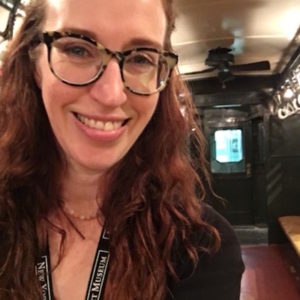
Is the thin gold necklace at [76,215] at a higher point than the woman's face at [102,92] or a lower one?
lower

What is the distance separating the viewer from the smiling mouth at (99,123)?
0.84m

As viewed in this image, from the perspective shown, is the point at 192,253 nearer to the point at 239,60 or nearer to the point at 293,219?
the point at 239,60

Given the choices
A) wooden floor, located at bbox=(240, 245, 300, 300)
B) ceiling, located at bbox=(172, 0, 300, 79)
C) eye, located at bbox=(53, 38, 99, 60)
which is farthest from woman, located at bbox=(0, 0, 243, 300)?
wooden floor, located at bbox=(240, 245, 300, 300)

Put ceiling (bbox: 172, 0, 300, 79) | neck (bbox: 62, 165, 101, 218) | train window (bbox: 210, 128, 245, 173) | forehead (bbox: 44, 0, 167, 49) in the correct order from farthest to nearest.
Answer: train window (bbox: 210, 128, 245, 173) → ceiling (bbox: 172, 0, 300, 79) → neck (bbox: 62, 165, 101, 218) → forehead (bbox: 44, 0, 167, 49)

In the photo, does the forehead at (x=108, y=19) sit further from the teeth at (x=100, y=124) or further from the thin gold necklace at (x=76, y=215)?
the thin gold necklace at (x=76, y=215)

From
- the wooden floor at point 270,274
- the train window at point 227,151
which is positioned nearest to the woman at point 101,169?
the wooden floor at point 270,274

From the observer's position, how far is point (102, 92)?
31.6 inches

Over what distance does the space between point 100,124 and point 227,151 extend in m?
7.02

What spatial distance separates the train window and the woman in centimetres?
661

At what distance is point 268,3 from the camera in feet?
11.2

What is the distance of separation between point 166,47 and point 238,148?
692 centimetres

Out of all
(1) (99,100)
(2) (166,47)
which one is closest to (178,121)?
(2) (166,47)

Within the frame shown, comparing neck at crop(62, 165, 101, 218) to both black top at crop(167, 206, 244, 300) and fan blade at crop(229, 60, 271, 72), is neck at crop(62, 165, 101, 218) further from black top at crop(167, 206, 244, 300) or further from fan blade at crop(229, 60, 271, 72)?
fan blade at crop(229, 60, 271, 72)

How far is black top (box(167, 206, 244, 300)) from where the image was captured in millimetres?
884
